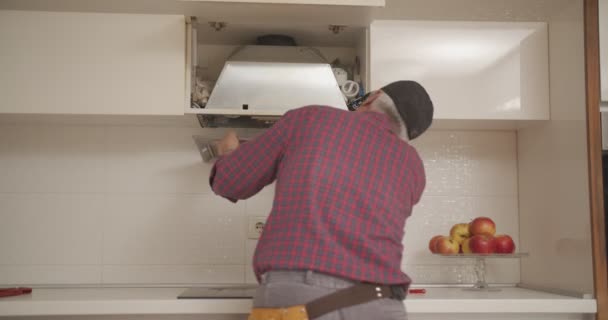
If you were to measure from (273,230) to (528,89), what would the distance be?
3.87 feet

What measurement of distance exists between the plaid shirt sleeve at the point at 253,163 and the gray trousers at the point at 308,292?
0.75ft

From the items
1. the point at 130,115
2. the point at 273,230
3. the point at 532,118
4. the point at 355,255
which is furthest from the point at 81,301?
the point at 532,118

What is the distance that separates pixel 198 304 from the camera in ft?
5.64

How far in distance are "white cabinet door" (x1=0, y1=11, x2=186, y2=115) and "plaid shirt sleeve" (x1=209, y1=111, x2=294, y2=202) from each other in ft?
1.87

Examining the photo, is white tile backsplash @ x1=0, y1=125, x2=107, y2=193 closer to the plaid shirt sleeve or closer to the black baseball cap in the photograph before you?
the plaid shirt sleeve

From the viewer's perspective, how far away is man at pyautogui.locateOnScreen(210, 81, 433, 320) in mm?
1263

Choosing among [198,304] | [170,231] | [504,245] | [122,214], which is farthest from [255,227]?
[504,245]

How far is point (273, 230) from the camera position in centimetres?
130

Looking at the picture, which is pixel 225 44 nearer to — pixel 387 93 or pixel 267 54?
pixel 267 54

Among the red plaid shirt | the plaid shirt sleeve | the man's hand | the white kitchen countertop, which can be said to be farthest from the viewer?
the white kitchen countertop

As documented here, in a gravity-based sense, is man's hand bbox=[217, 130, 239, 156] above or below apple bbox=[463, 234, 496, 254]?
above

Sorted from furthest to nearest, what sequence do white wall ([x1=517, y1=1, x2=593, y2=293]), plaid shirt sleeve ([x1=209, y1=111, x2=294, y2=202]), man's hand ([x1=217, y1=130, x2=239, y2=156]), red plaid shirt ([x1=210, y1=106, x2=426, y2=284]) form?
white wall ([x1=517, y1=1, x2=593, y2=293]) < man's hand ([x1=217, y1=130, x2=239, y2=156]) < plaid shirt sleeve ([x1=209, y1=111, x2=294, y2=202]) < red plaid shirt ([x1=210, y1=106, x2=426, y2=284])

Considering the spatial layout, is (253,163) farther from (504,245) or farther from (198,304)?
(504,245)

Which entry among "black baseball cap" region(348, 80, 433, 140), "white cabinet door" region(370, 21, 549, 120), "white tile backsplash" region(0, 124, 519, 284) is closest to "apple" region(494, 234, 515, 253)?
"white tile backsplash" region(0, 124, 519, 284)
